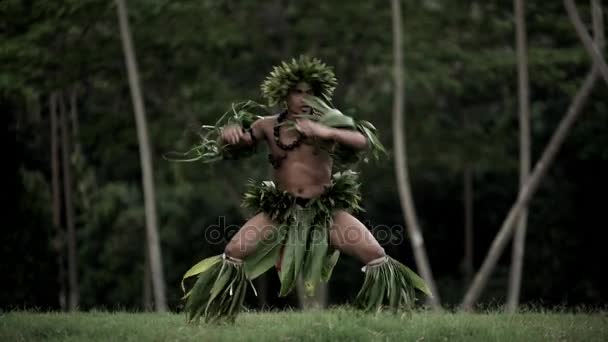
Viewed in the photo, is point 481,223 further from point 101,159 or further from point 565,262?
point 101,159

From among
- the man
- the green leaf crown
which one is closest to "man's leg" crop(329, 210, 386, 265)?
the man

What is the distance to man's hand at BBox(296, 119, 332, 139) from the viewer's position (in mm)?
8398

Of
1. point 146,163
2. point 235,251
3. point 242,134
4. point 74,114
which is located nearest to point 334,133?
point 242,134

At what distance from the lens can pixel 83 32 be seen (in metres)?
19.5

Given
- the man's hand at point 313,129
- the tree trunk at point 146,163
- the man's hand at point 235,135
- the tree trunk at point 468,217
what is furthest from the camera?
the tree trunk at point 468,217

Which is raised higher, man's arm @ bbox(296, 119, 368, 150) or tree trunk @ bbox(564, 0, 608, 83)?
tree trunk @ bbox(564, 0, 608, 83)

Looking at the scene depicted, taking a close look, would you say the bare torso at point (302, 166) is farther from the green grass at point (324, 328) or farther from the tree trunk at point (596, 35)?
the tree trunk at point (596, 35)

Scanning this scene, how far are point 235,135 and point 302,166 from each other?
0.63 metres

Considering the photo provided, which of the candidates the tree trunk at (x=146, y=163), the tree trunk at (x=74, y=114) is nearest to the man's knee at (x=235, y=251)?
the tree trunk at (x=146, y=163)

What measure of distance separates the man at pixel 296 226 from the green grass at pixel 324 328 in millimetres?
264

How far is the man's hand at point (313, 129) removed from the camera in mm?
8398

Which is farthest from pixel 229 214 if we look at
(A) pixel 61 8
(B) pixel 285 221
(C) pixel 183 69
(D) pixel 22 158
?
(B) pixel 285 221

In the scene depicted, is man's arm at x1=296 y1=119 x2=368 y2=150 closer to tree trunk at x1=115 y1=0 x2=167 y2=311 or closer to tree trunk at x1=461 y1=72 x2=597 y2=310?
tree trunk at x1=115 y1=0 x2=167 y2=311

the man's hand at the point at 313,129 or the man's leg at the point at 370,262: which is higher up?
the man's hand at the point at 313,129
